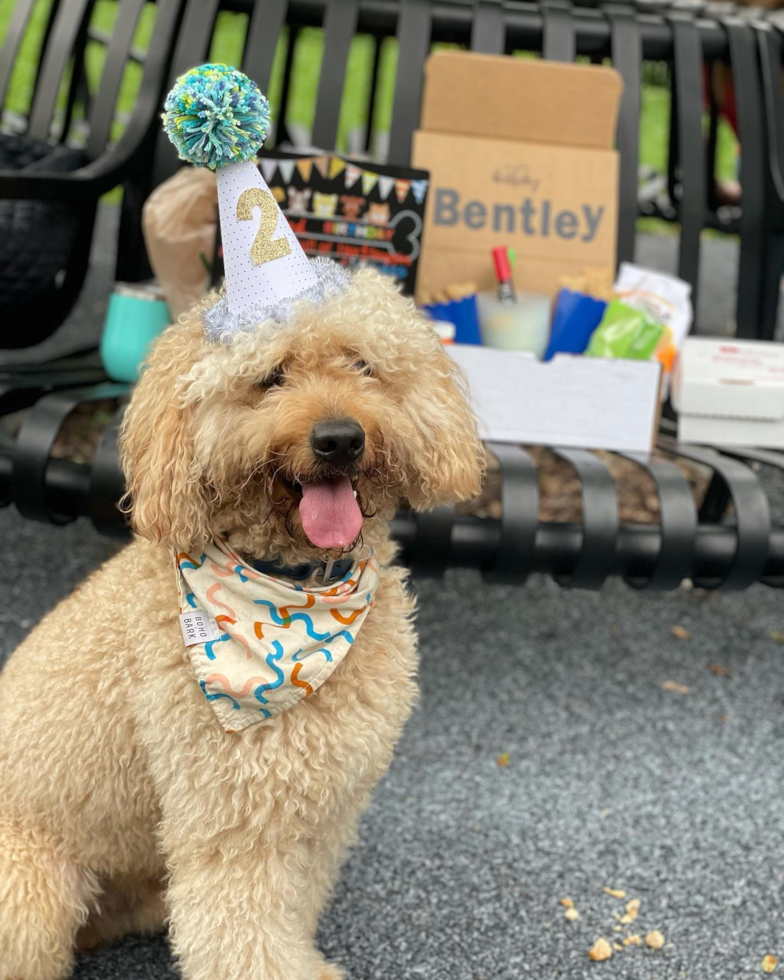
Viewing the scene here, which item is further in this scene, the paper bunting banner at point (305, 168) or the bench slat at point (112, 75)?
the bench slat at point (112, 75)

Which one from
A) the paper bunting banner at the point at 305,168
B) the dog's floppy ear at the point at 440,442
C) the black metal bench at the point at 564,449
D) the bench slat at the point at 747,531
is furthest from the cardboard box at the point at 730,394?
the dog's floppy ear at the point at 440,442

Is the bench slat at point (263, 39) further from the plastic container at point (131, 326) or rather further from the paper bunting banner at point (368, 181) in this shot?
the plastic container at point (131, 326)

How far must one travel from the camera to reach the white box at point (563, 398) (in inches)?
105

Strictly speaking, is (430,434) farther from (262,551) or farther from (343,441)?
(262,551)

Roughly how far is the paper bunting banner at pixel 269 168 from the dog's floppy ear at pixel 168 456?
1274 millimetres

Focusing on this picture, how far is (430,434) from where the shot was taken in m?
1.62

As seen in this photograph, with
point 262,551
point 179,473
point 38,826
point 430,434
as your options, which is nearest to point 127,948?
point 38,826

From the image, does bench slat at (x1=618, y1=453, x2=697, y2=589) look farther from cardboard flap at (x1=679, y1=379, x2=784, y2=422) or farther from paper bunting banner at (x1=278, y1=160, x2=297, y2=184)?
paper bunting banner at (x1=278, y1=160, x2=297, y2=184)

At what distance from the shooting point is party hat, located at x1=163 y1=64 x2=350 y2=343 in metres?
1.44

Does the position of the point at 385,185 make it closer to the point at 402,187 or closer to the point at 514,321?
the point at 402,187

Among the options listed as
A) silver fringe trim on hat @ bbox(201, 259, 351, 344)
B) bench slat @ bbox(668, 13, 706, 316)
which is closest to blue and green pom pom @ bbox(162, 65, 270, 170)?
silver fringe trim on hat @ bbox(201, 259, 351, 344)

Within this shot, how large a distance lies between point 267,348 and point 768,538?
1566mm

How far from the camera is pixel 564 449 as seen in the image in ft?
8.97

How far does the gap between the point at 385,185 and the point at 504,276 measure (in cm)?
45
